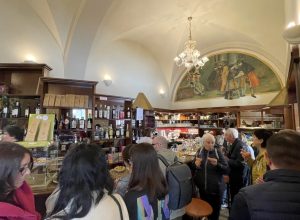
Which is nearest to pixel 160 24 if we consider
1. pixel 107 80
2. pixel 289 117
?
pixel 107 80

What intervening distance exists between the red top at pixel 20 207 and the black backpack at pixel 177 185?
133 centimetres

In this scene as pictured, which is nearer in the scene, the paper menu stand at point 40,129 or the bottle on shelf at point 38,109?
the paper menu stand at point 40,129

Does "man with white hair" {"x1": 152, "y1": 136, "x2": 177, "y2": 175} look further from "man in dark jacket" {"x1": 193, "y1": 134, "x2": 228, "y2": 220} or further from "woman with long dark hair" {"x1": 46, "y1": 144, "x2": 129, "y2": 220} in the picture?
"woman with long dark hair" {"x1": 46, "y1": 144, "x2": 129, "y2": 220}

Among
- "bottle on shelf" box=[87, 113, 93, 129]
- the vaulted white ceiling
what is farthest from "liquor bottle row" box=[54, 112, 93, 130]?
the vaulted white ceiling

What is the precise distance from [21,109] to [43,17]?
8.18ft

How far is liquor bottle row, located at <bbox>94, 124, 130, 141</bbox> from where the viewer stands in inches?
228

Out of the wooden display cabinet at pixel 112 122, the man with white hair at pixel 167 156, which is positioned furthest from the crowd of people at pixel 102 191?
the wooden display cabinet at pixel 112 122

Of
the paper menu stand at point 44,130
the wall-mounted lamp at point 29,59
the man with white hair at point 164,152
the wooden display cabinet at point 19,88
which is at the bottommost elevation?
the man with white hair at point 164,152

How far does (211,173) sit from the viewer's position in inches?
126

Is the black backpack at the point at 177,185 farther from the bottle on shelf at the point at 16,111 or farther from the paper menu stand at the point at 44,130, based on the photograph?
the bottle on shelf at the point at 16,111

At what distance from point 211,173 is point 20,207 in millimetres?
2628

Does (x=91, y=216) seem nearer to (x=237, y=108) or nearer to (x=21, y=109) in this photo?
(x=21, y=109)

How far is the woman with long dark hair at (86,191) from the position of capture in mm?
1141

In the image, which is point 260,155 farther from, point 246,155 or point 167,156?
point 167,156
